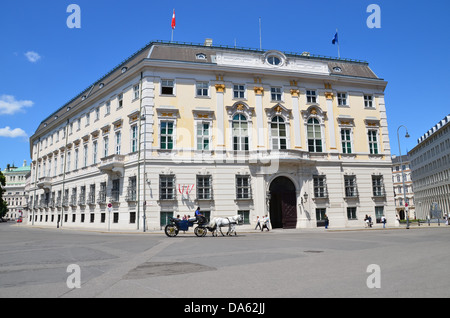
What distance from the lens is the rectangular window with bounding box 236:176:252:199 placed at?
108ft

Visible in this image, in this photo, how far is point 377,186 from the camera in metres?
37.3

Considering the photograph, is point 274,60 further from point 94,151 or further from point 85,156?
point 85,156

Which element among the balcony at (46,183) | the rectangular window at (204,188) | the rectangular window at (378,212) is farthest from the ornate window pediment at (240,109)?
the balcony at (46,183)

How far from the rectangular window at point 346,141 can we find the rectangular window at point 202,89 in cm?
1543

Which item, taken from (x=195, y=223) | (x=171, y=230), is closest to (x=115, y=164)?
(x=171, y=230)

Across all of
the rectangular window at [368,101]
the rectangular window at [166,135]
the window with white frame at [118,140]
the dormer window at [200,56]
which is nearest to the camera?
the rectangular window at [166,135]

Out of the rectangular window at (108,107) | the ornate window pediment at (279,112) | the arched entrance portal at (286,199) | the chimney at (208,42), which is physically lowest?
the arched entrance portal at (286,199)

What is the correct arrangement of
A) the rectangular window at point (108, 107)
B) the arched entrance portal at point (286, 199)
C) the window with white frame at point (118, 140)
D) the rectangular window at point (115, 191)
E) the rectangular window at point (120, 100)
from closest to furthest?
the arched entrance portal at point (286, 199), the rectangular window at point (115, 191), the window with white frame at point (118, 140), the rectangular window at point (120, 100), the rectangular window at point (108, 107)

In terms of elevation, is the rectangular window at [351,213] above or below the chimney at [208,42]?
below

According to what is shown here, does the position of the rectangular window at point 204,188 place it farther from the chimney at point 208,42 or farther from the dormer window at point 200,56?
the chimney at point 208,42

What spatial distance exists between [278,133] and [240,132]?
4.02 meters

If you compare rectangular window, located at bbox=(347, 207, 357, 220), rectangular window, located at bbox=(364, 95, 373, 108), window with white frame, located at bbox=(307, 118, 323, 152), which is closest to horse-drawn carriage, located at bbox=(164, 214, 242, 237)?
window with white frame, located at bbox=(307, 118, 323, 152)

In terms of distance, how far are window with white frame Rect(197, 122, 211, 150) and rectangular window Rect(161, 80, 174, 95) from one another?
420 cm

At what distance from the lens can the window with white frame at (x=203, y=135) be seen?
33.2m
